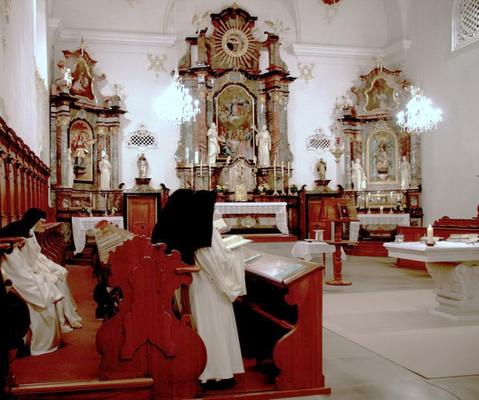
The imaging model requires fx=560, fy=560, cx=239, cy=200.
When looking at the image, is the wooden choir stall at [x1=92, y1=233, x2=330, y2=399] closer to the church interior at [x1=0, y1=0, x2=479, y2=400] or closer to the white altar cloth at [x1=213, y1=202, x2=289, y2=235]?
the church interior at [x1=0, y1=0, x2=479, y2=400]

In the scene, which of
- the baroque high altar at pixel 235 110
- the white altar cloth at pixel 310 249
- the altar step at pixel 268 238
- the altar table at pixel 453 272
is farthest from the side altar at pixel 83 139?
the altar table at pixel 453 272

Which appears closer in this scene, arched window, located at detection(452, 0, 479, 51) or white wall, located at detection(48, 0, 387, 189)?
arched window, located at detection(452, 0, 479, 51)

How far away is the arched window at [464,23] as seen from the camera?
15.0 metres

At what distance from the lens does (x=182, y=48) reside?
1756cm

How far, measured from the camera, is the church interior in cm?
562

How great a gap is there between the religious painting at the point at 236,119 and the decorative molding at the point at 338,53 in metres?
2.40

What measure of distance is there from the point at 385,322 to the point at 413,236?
247 inches

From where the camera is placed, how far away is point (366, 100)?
1825 centimetres

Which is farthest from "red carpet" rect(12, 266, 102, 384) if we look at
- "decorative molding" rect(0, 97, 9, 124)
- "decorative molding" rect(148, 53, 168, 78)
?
"decorative molding" rect(148, 53, 168, 78)

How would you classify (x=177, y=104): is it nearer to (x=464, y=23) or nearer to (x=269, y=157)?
(x=269, y=157)

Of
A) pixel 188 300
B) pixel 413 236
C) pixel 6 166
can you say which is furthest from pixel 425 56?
pixel 188 300

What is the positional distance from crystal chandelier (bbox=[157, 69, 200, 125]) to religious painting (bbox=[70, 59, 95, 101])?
2.10 metres

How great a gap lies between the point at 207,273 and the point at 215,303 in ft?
0.80

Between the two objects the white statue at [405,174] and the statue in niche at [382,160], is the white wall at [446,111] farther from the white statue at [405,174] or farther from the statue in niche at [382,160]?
the statue in niche at [382,160]
